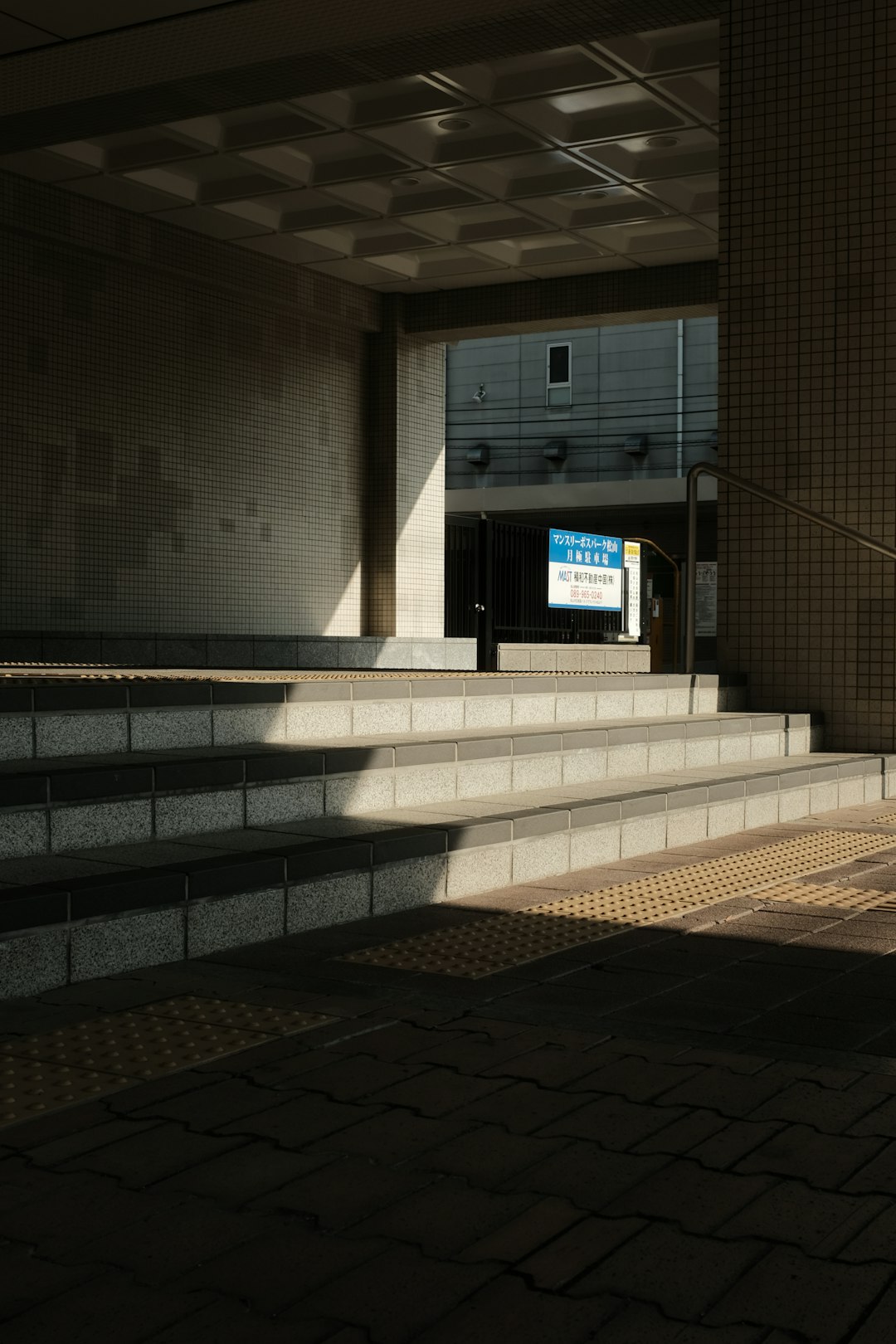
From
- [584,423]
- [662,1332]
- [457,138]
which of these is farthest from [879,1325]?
[584,423]

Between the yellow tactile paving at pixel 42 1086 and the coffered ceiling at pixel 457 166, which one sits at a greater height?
the coffered ceiling at pixel 457 166

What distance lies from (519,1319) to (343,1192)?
0.47 m

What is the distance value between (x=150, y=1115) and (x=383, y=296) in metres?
14.4

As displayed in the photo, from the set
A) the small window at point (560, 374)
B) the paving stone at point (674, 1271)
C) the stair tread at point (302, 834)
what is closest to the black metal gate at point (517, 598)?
the stair tread at point (302, 834)

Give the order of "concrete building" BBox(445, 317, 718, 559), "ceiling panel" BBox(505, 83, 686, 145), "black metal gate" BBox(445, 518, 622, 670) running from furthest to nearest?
1. "concrete building" BBox(445, 317, 718, 559)
2. "black metal gate" BBox(445, 518, 622, 670)
3. "ceiling panel" BBox(505, 83, 686, 145)

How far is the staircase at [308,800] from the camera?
3.60m

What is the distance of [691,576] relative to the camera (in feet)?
30.5

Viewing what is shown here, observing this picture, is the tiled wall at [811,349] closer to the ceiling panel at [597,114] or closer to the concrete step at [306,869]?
the ceiling panel at [597,114]

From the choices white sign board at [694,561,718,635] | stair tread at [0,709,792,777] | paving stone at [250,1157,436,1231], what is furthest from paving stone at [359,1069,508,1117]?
white sign board at [694,561,718,635]

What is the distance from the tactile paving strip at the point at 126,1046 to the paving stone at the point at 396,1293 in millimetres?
890

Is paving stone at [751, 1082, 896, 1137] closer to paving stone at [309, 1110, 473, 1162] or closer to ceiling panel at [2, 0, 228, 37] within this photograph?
paving stone at [309, 1110, 473, 1162]

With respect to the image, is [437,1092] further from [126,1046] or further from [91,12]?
[91,12]

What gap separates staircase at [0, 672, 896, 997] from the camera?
11.8ft

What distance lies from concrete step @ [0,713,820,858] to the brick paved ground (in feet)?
2.44
